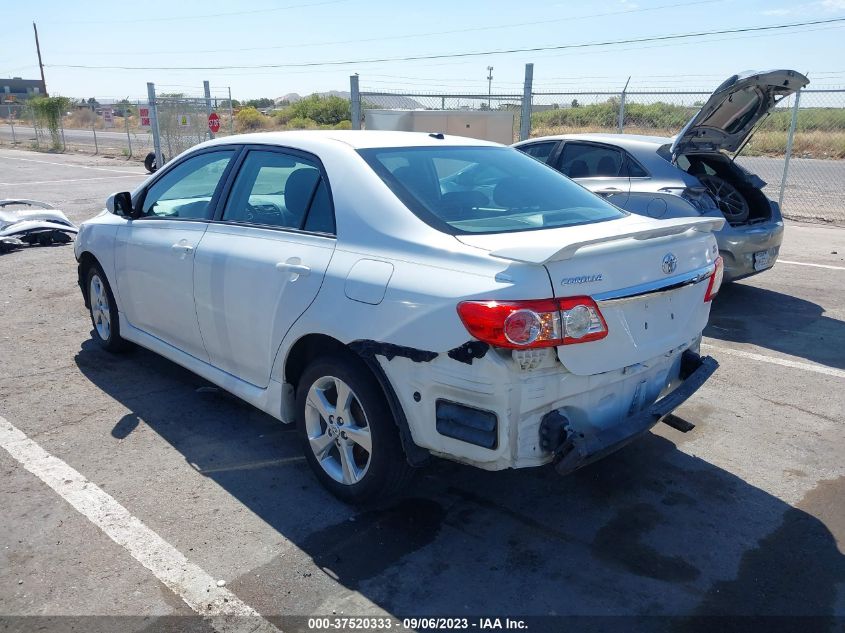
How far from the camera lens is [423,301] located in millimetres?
2873

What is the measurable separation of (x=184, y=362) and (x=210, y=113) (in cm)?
1728

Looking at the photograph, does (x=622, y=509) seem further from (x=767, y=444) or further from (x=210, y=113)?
(x=210, y=113)

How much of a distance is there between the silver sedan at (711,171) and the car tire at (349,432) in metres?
4.30

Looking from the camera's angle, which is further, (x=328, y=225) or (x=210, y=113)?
(x=210, y=113)

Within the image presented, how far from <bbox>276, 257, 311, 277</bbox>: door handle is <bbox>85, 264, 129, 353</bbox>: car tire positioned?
231 centimetres

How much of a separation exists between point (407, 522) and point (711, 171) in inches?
226

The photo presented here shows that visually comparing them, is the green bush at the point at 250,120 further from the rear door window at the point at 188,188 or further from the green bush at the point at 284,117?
the rear door window at the point at 188,188

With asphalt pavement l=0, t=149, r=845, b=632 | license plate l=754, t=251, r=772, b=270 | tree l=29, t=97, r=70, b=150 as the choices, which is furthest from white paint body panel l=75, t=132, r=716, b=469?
tree l=29, t=97, r=70, b=150

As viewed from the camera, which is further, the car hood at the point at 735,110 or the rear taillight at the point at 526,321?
the car hood at the point at 735,110

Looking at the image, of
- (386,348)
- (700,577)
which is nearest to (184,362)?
(386,348)

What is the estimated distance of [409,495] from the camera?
358 cm

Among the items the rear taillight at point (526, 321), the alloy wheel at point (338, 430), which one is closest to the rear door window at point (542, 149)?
the alloy wheel at point (338, 430)

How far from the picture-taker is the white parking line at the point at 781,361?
5.29 meters

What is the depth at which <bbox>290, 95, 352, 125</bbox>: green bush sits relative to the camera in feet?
111
